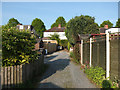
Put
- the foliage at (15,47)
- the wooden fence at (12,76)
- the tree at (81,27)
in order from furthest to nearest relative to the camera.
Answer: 1. the tree at (81,27)
2. the foliage at (15,47)
3. the wooden fence at (12,76)

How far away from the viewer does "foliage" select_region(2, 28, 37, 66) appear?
491 centimetres

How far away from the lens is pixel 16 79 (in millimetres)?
4734

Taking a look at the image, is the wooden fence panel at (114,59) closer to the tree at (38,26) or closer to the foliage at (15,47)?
the foliage at (15,47)

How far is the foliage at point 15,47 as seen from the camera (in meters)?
4.91

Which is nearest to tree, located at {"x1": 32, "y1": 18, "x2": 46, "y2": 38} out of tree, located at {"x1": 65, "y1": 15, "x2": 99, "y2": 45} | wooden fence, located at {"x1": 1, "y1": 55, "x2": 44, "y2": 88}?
tree, located at {"x1": 65, "y1": 15, "x2": 99, "y2": 45}

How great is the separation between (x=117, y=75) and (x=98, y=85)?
130 centimetres

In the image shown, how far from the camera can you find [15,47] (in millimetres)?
5105

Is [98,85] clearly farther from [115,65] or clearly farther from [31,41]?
[31,41]

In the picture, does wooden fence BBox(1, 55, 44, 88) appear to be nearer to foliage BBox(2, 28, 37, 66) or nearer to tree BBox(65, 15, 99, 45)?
foliage BBox(2, 28, 37, 66)

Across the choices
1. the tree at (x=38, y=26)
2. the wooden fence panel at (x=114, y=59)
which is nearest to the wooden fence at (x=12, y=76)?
the wooden fence panel at (x=114, y=59)

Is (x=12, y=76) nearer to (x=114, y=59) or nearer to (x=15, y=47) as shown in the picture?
(x=15, y=47)

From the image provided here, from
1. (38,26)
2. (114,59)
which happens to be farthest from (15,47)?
(38,26)

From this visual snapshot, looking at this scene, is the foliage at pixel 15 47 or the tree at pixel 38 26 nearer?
the foliage at pixel 15 47

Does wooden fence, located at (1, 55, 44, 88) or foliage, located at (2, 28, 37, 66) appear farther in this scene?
foliage, located at (2, 28, 37, 66)
